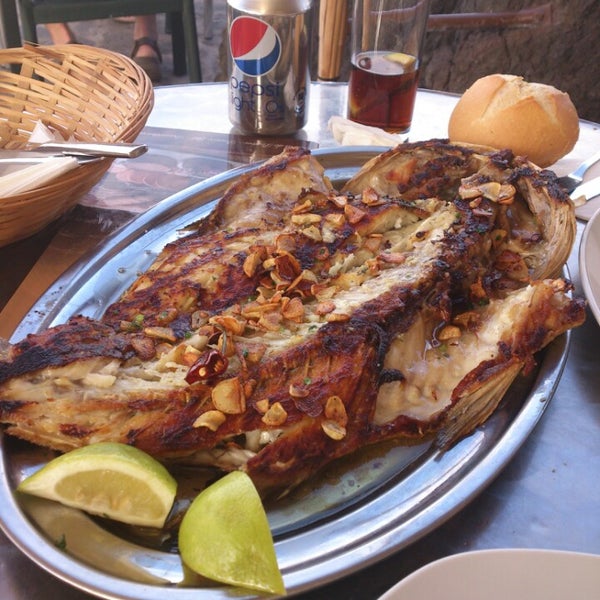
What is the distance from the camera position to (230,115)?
8.79 feet

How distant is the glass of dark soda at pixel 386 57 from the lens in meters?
2.49

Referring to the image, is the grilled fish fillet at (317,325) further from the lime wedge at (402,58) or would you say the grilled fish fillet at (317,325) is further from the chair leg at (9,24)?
the chair leg at (9,24)

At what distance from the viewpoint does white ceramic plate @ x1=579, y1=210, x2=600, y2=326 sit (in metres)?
1.61

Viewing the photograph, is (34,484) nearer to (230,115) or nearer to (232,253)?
(232,253)

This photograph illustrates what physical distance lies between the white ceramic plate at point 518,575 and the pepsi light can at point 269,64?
6.38 ft

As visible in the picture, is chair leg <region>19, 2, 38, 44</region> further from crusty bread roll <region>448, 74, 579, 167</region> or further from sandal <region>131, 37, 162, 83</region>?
crusty bread roll <region>448, 74, 579, 167</region>

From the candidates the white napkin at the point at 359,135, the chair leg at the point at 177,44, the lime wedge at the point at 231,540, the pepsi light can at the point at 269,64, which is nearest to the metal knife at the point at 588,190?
the white napkin at the point at 359,135

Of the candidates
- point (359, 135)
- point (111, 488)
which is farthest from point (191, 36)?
point (111, 488)

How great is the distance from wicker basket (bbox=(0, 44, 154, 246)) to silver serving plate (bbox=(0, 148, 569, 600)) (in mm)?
878

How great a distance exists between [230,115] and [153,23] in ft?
13.6

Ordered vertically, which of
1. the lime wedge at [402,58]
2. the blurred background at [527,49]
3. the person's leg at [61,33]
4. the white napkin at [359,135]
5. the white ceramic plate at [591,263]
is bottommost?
the person's leg at [61,33]

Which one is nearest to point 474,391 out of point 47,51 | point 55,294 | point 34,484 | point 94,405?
point 94,405

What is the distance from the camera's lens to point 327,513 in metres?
1.20

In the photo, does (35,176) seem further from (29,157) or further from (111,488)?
(111,488)
